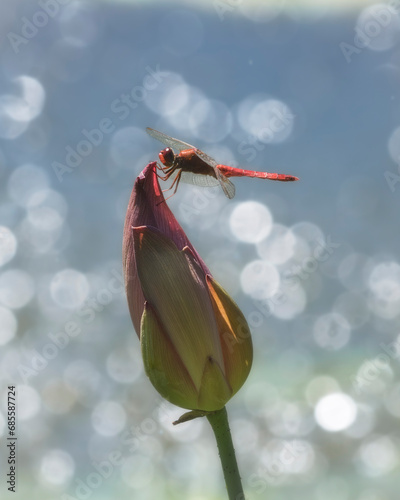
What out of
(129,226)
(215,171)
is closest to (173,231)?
(129,226)

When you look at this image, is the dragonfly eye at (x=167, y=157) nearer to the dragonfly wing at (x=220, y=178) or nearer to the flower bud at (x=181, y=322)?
the dragonfly wing at (x=220, y=178)

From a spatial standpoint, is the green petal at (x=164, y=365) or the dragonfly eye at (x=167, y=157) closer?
the green petal at (x=164, y=365)

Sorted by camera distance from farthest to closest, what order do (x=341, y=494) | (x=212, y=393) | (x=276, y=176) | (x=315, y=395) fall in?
1. (x=315, y=395)
2. (x=341, y=494)
3. (x=276, y=176)
4. (x=212, y=393)

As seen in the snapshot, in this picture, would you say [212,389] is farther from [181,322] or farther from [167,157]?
[167,157]

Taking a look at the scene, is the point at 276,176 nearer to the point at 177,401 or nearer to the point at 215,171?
the point at 215,171

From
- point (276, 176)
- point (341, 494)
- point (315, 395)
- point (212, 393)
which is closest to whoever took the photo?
point (212, 393)

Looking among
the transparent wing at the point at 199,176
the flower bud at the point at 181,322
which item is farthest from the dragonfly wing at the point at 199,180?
the flower bud at the point at 181,322
